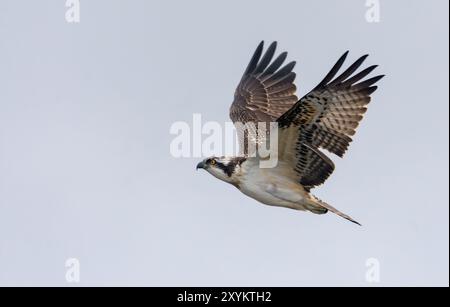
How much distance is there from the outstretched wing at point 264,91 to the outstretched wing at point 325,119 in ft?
8.22

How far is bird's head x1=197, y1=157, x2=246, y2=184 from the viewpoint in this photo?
40.8 feet

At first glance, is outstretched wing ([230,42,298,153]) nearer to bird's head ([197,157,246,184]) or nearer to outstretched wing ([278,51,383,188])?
bird's head ([197,157,246,184])

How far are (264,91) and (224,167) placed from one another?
3.07 meters

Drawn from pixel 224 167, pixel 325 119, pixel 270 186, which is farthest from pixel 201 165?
pixel 325 119

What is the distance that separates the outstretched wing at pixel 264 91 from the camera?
48.9 feet

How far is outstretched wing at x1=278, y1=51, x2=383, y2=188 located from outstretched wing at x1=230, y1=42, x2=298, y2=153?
2.50 metres

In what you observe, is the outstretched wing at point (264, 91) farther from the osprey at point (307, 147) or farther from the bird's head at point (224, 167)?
the bird's head at point (224, 167)

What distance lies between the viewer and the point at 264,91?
15.3 meters

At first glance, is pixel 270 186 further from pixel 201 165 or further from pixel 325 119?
pixel 325 119

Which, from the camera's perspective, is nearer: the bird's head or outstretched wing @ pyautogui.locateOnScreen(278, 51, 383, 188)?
outstretched wing @ pyautogui.locateOnScreen(278, 51, 383, 188)

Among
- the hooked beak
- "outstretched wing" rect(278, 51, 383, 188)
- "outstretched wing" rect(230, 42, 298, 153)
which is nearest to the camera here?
"outstretched wing" rect(278, 51, 383, 188)

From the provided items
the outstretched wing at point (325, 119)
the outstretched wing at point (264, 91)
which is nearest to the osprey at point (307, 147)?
the outstretched wing at point (325, 119)

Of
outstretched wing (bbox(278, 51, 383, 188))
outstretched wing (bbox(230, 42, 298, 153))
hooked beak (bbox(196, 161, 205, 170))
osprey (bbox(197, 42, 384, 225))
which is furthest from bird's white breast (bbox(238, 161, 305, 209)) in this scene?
outstretched wing (bbox(230, 42, 298, 153))
